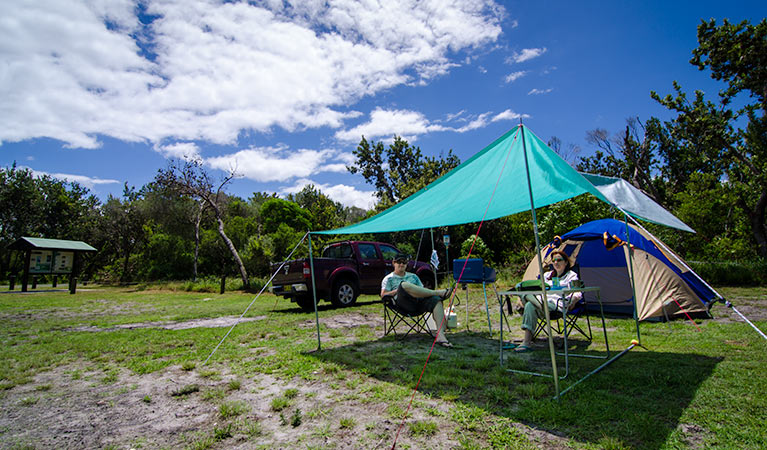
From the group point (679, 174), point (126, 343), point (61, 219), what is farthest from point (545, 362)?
point (61, 219)

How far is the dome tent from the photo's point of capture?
609 centimetres

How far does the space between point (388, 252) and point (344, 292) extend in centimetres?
171

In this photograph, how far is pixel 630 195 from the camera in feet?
11.7

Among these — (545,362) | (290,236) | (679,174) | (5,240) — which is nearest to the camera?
(545,362)

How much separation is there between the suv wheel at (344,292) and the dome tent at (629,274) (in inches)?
175

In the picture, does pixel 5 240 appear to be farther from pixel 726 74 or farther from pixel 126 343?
pixel 726 74

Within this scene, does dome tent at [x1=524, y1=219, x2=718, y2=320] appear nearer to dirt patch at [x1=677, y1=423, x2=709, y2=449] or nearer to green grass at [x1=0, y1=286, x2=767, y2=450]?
green grass at [x1=0, y1=286, x2=767, y2=450]

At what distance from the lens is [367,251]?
964 cm

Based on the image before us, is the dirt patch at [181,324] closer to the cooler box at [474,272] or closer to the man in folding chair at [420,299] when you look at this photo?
the man in folding chair at [420,299]

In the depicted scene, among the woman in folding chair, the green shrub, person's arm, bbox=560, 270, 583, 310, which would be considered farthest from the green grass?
the green shrub

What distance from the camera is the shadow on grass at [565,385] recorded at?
244cm

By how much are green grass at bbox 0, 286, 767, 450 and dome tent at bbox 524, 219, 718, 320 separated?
46 centimetres

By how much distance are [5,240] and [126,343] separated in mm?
33031

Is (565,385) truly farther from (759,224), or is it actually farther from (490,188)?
(759,224)
